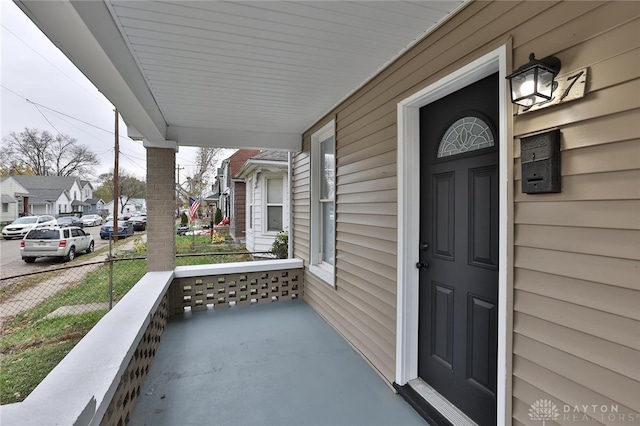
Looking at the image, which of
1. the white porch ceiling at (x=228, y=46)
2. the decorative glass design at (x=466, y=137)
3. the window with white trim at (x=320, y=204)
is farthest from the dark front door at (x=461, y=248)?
the window with white trim at (x=320, y=204)

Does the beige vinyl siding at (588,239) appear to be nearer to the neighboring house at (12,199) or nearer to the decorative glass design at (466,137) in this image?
the decorative glass design at (466,137)

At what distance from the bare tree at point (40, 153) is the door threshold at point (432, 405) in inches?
141

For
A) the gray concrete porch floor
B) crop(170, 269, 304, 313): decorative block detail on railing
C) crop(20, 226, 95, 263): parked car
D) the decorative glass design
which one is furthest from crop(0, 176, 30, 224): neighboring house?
the decorative glass design

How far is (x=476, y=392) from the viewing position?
1771 millimetres

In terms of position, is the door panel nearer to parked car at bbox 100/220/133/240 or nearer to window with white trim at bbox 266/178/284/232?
window with white trim at bbox 266/178/284/232

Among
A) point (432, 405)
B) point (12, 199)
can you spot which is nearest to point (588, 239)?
point (432, 405)

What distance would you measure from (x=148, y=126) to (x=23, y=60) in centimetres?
102

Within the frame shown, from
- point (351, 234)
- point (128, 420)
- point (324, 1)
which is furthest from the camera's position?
point (351, 234)

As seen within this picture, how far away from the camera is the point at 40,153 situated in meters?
3.20

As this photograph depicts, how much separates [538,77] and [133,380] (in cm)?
296

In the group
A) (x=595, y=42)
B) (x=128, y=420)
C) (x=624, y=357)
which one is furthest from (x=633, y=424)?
(x=128, y=420)

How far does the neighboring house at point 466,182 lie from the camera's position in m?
1.07

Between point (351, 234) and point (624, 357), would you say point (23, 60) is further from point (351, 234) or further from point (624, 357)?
point (624, 357)

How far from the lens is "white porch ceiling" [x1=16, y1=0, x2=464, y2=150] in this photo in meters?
1.58
